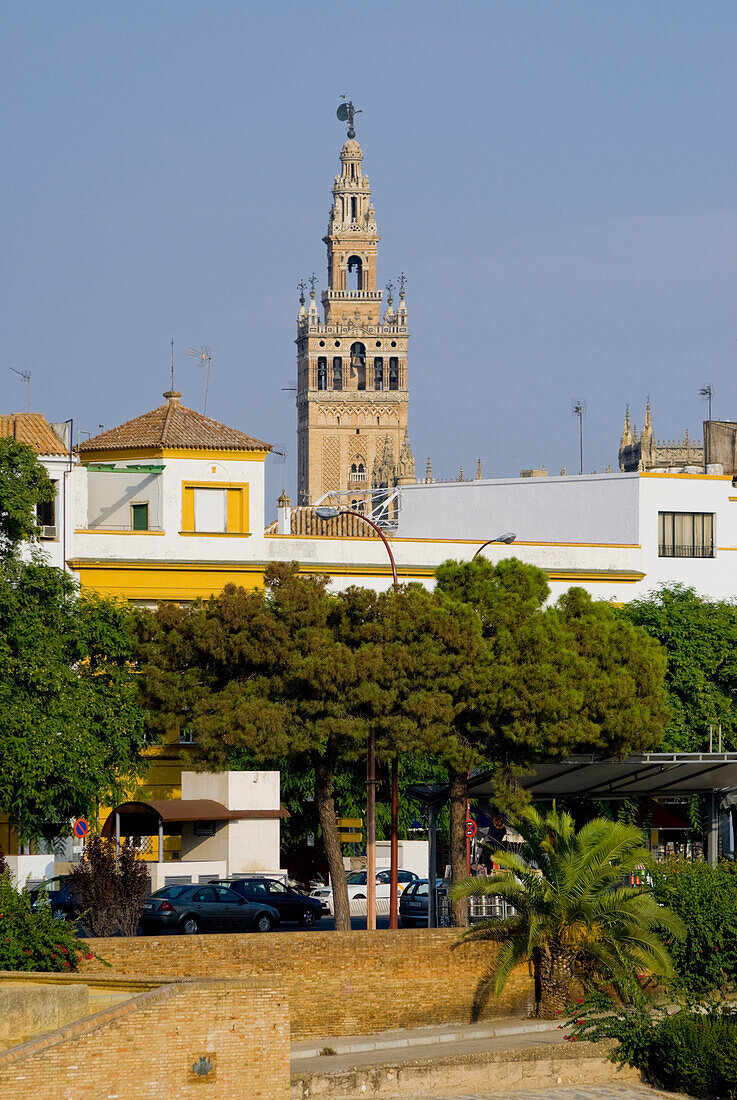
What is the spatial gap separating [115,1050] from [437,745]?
15.9m

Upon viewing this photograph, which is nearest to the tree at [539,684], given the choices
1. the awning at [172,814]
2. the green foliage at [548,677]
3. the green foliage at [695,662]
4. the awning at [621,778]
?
the green foliage at [548,677]

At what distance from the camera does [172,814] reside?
158ft

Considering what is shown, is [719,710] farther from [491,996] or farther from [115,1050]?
[115,1050]

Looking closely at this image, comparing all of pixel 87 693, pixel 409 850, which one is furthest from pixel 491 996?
pixel 409 850

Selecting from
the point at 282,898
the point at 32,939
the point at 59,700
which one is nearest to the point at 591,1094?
the point at 32,939

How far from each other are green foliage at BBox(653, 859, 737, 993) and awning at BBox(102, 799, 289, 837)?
1737 centimetres

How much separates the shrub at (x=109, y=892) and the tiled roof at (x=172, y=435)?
2375 centimetres

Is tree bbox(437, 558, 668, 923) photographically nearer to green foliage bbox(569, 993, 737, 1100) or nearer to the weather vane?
green foliage bbox(569, 993, 737, 1100)

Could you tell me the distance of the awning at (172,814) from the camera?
47.0m

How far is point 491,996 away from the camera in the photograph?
97.1 feet

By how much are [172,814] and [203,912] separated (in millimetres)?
9503

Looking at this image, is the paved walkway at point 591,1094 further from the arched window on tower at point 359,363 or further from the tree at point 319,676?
the arched window on tower at point 359,363

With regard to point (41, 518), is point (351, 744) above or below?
below

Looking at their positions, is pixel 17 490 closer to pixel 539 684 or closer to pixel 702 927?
pixel 539 684
